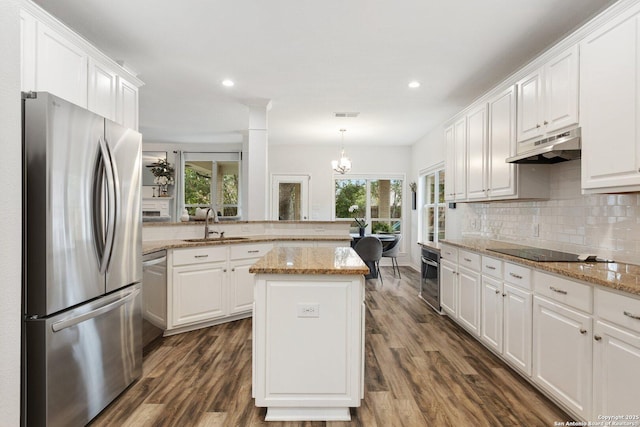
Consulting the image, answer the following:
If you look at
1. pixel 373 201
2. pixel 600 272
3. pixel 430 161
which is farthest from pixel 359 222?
pixel 600 272

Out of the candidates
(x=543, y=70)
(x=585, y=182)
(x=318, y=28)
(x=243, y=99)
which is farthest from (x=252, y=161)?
(x=585, y=182)

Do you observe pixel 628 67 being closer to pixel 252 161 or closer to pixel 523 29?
pixel 523 29

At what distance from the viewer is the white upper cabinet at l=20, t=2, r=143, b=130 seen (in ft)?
6.46

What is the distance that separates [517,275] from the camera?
93.6 inches

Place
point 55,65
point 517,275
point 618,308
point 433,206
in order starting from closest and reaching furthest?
point 618,308 → point 55,65 → point 517,275 → point 433,206

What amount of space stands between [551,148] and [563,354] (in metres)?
1.30

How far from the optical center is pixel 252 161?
15.0 feet

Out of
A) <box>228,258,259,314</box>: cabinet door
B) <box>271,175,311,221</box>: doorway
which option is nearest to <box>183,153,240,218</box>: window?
<box>271,175,311,221</box>: doorway

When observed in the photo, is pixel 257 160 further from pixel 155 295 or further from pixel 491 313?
→ pixel 491 313

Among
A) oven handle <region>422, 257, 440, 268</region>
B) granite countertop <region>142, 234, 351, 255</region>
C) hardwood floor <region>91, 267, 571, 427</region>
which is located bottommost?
hardwood floor <region>91, 267, 571, 427</region>

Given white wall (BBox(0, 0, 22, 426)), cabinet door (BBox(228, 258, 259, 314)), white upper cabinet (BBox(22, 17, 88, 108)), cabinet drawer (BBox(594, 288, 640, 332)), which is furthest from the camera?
cabinet door (BBox(228, 258, 259, 314))

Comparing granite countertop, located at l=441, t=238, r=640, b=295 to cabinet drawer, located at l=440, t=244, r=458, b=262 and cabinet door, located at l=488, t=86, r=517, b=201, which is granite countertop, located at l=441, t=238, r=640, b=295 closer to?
cabinet door, located at l=488, t=86, r=517, b=201

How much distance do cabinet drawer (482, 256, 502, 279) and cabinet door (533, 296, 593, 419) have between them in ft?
1.47

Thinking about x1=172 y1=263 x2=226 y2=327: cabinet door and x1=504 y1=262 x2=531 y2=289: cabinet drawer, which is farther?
x1=172 y1=263 x2=226 y2=327: cabinet door
